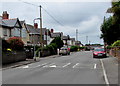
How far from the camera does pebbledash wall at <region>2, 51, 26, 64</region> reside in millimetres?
21591

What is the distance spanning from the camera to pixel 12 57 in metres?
23.8

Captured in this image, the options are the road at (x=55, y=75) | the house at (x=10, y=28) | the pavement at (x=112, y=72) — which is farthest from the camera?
the house at (x=10, y=28)

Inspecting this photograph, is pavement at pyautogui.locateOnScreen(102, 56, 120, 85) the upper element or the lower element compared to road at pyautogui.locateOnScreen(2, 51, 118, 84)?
upper

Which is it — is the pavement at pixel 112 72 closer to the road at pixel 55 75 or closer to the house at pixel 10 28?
the road at pixel 55 75

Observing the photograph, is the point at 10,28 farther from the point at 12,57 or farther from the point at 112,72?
the point at 112,72

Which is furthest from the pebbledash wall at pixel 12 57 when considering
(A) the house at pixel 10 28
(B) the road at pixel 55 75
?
(A) the house at pixel 10 28

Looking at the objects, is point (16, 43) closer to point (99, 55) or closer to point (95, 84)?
point (99, 55)

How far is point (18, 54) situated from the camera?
26.0 metres

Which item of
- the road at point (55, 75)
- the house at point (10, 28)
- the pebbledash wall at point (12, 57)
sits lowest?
the road at point (55, 75)

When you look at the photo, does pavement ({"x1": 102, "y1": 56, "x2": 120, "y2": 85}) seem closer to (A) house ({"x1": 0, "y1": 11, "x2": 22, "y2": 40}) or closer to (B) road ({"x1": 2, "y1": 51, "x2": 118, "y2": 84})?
(B) road ({"x1": 2, "y1": 51, "x2": 118, "y2": 84})

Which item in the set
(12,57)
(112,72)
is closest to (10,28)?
(12,57)

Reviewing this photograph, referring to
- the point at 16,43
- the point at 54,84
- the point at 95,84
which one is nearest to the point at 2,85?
the point at 54,84

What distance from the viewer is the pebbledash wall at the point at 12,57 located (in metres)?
21.6

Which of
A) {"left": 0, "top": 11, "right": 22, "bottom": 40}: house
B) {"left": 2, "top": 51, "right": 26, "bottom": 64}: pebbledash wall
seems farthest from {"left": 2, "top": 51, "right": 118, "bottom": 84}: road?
{"left": 0, "top": 11, "right": 22, "bottom": 40}: house
